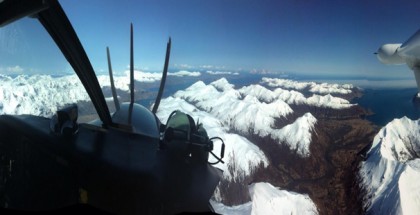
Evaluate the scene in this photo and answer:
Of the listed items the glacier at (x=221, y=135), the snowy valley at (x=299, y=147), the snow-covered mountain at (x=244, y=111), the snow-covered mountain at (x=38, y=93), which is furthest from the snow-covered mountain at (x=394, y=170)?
the snow-covered mountain at (x=38, y=93)

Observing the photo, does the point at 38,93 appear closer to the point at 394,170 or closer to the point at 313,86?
the point at 313,86

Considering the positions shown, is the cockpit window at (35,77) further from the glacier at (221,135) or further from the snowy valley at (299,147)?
the glacier at (221,135)

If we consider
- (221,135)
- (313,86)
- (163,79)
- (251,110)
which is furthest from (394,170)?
(163,79)

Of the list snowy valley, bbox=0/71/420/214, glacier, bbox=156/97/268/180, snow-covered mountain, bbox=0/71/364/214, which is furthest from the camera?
snowy valley, bbox=0/71/420/214

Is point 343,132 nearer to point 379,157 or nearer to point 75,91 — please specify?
point 379,157

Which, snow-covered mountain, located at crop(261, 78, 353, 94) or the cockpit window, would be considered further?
snow-covered mountain, located at crop(261, 78, 353, 94)

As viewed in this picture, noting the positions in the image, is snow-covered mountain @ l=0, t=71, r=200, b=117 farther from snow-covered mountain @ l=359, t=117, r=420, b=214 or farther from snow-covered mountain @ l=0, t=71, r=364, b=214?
snow-covered mountain @ l=359, t=117, r=420, b=214

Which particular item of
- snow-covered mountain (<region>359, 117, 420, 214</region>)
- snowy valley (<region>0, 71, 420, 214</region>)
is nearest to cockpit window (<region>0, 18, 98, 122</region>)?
snowy valley (<region>0, 71, 420, 214</region>)
